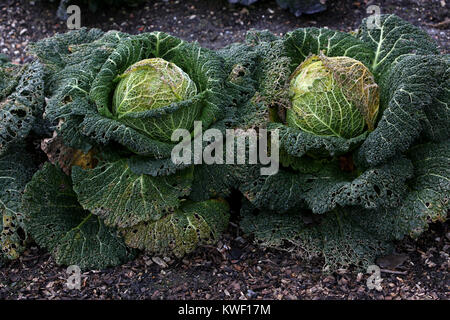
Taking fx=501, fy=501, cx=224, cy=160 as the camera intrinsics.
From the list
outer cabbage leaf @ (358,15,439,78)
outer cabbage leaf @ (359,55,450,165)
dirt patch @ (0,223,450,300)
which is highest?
outer cabbage leaf @ (358,15,439,78)

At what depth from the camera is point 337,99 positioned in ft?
13.4

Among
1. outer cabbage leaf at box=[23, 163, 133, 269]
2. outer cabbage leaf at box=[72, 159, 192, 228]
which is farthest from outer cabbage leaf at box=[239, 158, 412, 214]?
outer cabbage leaf at box=[23, 163, 133, 269]

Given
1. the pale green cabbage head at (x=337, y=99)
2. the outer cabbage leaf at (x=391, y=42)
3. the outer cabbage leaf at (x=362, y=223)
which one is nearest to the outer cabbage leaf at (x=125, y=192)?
the outer cabbage leaf at (x=362, y=223)

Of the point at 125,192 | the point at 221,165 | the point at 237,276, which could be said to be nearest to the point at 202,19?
the point at 221,165

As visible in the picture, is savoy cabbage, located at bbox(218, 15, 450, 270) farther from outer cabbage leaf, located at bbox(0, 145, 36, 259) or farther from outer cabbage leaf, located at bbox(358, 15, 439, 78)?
outer cabbage leaf, located at bbox(0, 145, 36, 259)

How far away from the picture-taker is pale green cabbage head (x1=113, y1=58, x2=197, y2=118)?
4.05 metres

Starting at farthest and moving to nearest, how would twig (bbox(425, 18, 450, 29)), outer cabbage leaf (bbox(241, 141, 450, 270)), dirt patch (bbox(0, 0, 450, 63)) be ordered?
dirt patch (bbox(0, 0, 450, 63)) → twig (bbox(425, 18, 450, 29)) → outer cabbage leaf (bbox(241, 141, 450, 270))

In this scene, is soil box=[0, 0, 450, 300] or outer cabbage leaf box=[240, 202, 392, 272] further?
outer cabbage leaf box=[240, 202, 392, 272]

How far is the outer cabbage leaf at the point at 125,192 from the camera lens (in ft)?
13.3

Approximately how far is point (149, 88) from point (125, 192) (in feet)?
2.85


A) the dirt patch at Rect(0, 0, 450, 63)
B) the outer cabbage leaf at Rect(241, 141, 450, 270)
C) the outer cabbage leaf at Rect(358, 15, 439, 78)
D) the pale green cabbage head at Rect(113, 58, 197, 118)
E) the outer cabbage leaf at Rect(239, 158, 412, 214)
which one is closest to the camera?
the outer cabbage leaf at Rect(239, 158, 412, 214)

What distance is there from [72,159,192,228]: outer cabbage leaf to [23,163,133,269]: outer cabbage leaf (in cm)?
25

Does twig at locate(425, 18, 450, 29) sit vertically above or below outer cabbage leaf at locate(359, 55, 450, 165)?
above

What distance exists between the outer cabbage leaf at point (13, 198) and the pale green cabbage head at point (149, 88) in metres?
1.09
